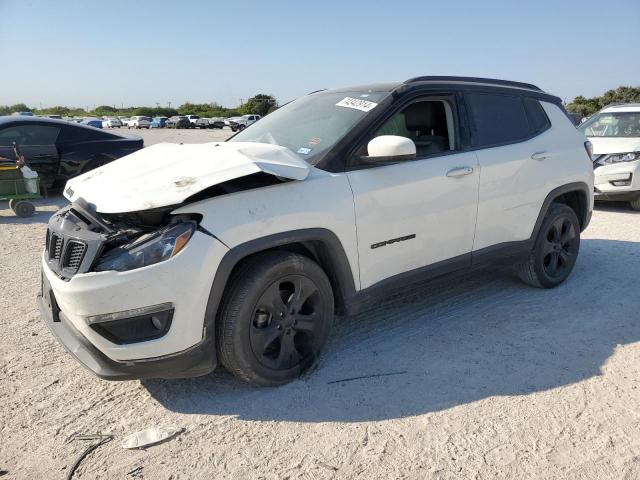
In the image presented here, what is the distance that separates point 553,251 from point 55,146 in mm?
8562

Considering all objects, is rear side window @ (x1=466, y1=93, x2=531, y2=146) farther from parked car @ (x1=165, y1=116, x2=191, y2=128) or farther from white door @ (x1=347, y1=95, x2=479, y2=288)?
parked car @ (x1=165, y1=116, x2=191, y2=128)

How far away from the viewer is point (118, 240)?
107 inches

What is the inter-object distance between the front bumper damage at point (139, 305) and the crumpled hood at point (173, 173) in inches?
8.5

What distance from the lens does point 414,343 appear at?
3703 millimetres

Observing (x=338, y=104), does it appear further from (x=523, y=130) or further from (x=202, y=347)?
(x=202, y=347)

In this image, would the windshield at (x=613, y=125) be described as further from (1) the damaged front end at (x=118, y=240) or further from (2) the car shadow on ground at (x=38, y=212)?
(2) the car shadow on ground at (x=38, y=212)

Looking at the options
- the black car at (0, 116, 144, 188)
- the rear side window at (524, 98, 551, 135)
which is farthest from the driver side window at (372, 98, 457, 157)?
the black car at (0, 116, 144, 188)

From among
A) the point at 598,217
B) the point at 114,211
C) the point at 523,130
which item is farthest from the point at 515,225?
the point at 598,217

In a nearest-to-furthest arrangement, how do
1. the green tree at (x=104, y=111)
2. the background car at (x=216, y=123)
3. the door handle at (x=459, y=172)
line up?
the door handle at (x=459, y=172)
the background car at (x=216, y=123)
the green tree at (x=104, y=111)

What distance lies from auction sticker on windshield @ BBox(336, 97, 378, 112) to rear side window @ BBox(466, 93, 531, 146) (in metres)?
0.93

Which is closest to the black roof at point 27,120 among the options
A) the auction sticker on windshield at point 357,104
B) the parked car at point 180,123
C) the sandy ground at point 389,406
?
the sandy ground at point 389,406

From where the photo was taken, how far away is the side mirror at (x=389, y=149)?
321 cm

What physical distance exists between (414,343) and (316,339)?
0.81 meters

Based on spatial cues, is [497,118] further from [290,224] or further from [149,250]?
[149,250]
